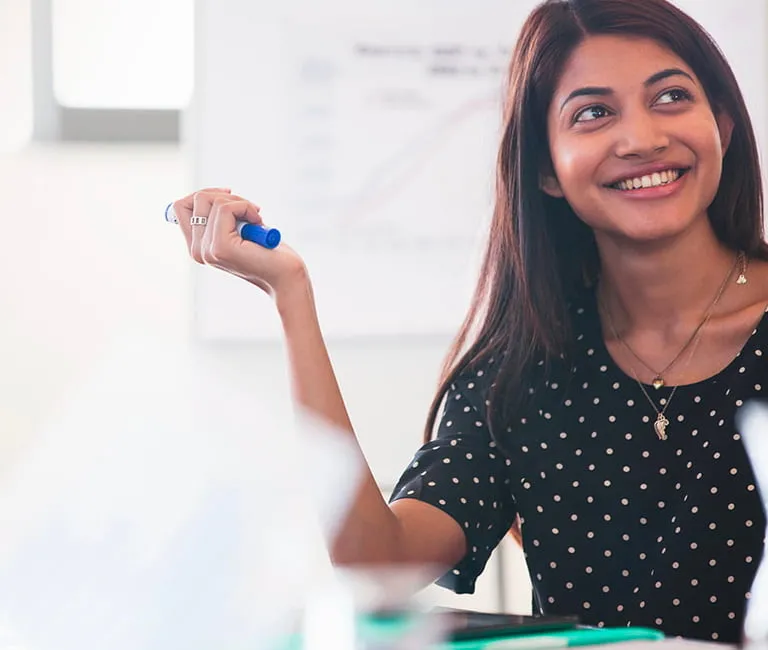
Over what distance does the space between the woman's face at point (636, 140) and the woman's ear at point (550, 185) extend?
4cm

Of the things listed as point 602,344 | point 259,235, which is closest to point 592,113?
point 602,344

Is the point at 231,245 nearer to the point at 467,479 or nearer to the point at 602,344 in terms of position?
the point at 467,479

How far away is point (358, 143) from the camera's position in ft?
6.54

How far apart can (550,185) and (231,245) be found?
445mm

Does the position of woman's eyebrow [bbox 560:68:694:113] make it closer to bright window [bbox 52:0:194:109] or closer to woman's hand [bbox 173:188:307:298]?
woman's hand [bbox 173:188:307:298]

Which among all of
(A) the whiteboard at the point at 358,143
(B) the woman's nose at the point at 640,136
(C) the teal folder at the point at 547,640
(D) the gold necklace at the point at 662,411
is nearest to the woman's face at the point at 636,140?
(B) the woman's nose at the point at 640,136

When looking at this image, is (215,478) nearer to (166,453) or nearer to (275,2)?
(166,453)

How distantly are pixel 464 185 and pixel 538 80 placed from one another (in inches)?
26.7

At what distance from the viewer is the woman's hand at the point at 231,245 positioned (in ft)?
3.78

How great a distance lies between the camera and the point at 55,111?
1811mm

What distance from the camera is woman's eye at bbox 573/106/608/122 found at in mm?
1335

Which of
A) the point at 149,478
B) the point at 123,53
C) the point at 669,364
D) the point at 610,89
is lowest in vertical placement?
the point at 149,478

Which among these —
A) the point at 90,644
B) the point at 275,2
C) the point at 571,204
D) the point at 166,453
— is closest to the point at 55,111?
the point at 275,2

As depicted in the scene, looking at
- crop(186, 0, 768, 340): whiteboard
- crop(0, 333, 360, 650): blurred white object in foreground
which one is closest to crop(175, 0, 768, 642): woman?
crop(0, 333, 360, 650): blurred white object in foreground
